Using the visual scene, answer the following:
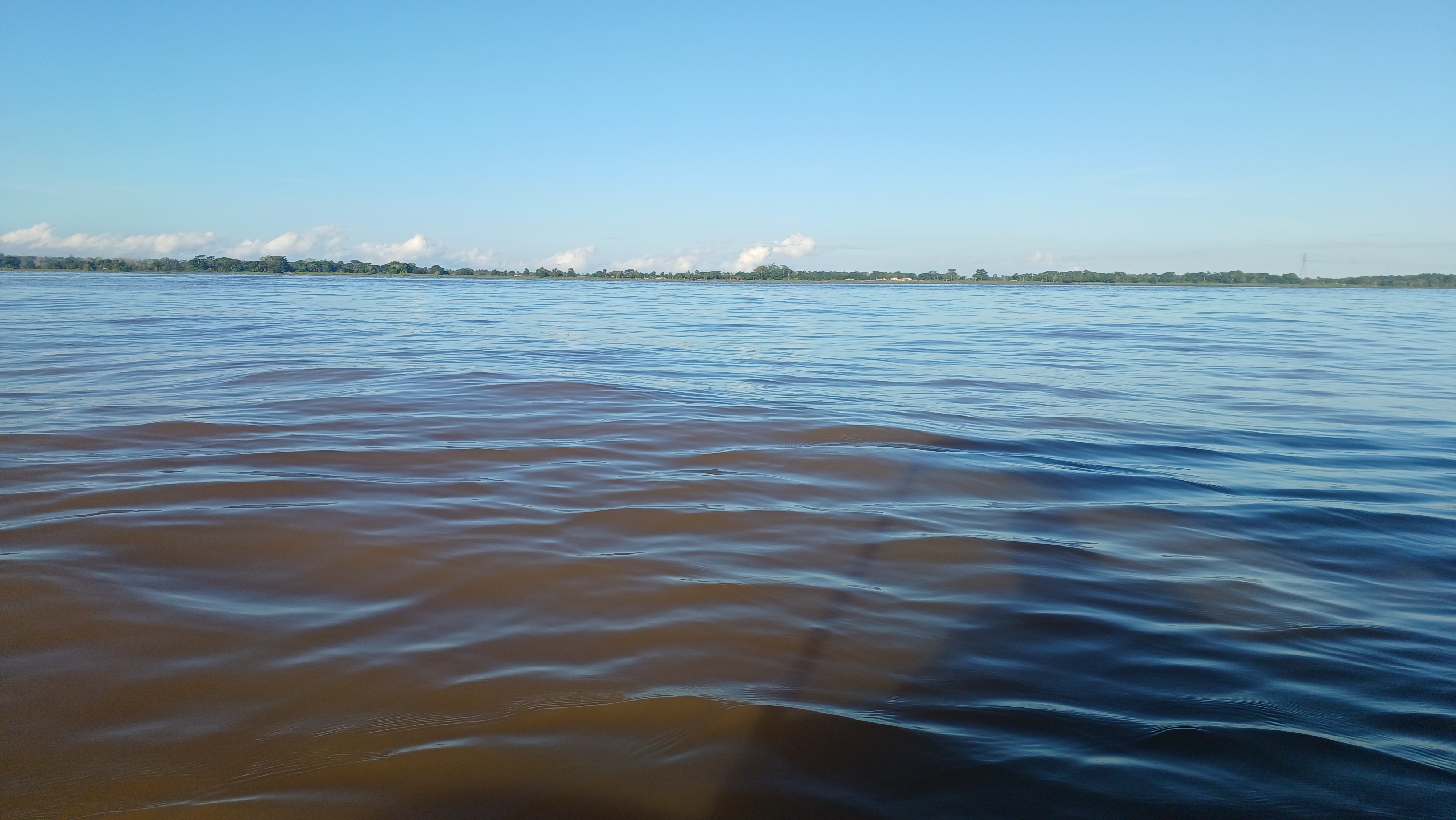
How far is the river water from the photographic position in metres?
1.90

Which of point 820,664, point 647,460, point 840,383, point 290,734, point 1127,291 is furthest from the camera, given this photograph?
point 1127,291

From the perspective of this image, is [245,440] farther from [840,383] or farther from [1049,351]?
[1049,351]

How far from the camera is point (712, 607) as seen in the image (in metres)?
2.84

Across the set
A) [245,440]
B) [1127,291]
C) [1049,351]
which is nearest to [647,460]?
[245,440]

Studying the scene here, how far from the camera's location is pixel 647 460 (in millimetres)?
4949

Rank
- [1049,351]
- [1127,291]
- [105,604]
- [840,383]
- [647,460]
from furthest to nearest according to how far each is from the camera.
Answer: [1127,291] → [1049,351] → [840,383] → [647,460] → [105,604]

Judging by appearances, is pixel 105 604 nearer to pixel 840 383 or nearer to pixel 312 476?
pixel 312 476

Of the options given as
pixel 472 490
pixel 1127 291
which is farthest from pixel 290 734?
pixel 1127 291

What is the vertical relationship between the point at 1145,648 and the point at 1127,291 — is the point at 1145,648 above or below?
below

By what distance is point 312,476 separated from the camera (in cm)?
428

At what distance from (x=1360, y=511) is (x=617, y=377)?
21.4 feet

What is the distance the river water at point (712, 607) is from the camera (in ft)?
6.23

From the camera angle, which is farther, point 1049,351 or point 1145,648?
point 1049,351

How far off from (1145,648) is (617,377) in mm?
6676
